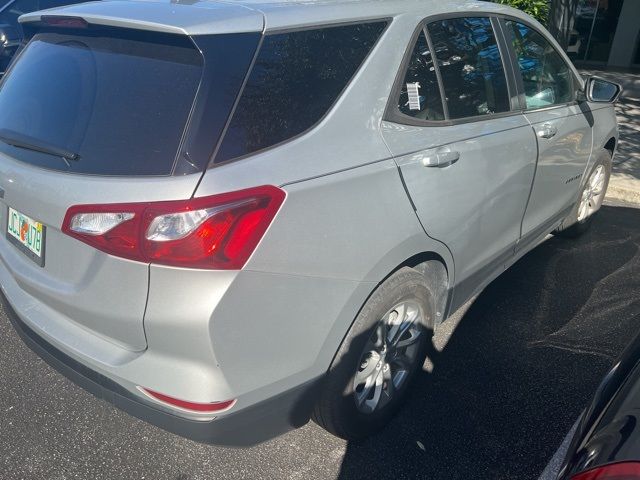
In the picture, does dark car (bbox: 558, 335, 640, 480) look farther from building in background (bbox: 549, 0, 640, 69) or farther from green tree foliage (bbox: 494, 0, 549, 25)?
building in background (bbox: 549, 0, 640, 69)

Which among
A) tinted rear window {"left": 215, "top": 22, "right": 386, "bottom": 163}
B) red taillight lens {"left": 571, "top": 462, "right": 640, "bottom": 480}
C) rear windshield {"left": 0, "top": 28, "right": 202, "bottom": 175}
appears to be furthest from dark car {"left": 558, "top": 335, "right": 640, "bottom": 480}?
rear windshield {"left": 0, "top": 28, "right": 202, "bottom": 175}

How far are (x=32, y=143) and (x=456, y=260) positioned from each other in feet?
6.07

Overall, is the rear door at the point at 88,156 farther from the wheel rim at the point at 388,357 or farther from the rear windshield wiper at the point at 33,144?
the wheel rim at the point at 388,357

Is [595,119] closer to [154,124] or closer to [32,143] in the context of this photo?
[154,124]

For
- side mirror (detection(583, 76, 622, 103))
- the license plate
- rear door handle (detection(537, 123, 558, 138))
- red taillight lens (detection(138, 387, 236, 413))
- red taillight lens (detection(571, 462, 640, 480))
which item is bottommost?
red taillight lens (detection(138, 387, 236, 413))

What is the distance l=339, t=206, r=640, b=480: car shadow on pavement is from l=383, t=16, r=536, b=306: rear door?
46cm

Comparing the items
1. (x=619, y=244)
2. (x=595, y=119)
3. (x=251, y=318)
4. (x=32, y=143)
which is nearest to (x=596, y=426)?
(x=251, y=318)

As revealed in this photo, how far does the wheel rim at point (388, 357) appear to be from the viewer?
7.93 ft

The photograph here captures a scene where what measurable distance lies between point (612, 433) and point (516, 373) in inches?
72.6

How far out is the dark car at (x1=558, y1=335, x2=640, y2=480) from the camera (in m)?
1.15

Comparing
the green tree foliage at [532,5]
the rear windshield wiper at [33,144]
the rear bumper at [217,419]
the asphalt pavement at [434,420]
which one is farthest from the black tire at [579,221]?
the rear windshield wiper at [33,144]

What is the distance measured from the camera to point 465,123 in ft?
8.75

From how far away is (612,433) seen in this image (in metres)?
1.27

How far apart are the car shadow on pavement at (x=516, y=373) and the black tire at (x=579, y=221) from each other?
0.21 metres
